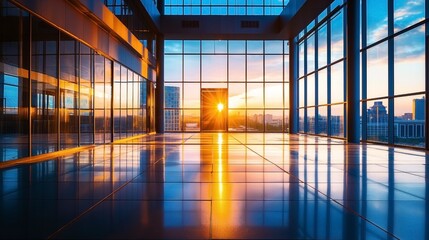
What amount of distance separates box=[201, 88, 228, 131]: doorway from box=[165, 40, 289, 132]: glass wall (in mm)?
445

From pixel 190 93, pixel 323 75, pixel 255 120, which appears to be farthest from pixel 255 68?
pixel 323 75

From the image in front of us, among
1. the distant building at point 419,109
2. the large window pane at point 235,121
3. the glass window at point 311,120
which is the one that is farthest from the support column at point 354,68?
the large window pane at point 235,121

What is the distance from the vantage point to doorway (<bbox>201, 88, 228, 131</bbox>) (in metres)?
31.3

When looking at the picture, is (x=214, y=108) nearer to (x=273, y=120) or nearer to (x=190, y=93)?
(x=190, y=93)

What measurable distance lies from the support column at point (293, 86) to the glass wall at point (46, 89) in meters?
16.2

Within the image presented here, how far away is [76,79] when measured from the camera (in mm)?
13062

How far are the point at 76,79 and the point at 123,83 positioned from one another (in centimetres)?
607

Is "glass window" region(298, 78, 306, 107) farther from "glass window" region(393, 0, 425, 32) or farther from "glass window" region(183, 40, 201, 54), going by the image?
"glass window" region(393, 0, 425, 32)

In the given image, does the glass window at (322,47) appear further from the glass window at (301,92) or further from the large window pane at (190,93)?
the large window pane at (190,93)

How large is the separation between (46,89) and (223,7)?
21.0 m

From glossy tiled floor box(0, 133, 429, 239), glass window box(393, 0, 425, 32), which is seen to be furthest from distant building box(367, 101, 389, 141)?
glossy tiled floor box(0, 133, 429, 239)

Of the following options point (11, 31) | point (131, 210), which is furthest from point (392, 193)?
point (11, 31)

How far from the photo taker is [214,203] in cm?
445

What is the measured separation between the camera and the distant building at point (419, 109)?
13.5 m
